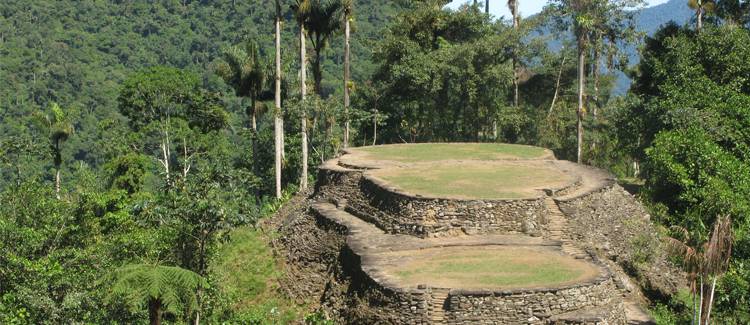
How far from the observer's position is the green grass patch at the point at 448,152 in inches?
1071

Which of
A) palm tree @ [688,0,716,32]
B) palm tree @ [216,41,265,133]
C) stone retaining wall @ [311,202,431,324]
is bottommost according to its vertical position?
stone retaining wall @ [311,202,431,324]

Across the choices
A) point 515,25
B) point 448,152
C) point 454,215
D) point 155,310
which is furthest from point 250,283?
point 515,25

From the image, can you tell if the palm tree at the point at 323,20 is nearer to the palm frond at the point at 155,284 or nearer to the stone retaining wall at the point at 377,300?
the stone retaining wall at the point at 377,300

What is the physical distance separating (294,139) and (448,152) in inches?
476

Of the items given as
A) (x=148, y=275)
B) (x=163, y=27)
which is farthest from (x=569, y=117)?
(x=163, y=27)

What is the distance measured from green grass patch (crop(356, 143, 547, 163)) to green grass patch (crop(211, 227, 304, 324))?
5.34m

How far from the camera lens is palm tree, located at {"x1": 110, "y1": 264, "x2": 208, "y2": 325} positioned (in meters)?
14.2

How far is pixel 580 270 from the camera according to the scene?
16.9 meters

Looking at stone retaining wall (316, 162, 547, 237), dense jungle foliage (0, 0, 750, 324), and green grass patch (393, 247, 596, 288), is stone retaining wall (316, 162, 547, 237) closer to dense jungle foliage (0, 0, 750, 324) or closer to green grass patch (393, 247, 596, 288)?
green grass patch (393, 247, 596, 288)

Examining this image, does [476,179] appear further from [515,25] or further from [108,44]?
[108,44]

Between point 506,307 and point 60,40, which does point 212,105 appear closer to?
point 506,307

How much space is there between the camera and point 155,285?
1404cm

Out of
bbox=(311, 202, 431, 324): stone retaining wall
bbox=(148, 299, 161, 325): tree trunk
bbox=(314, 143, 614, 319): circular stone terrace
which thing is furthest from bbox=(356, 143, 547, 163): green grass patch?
bbox=(148, 299, 161, 325): tree trunk

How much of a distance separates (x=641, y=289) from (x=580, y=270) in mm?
3905
